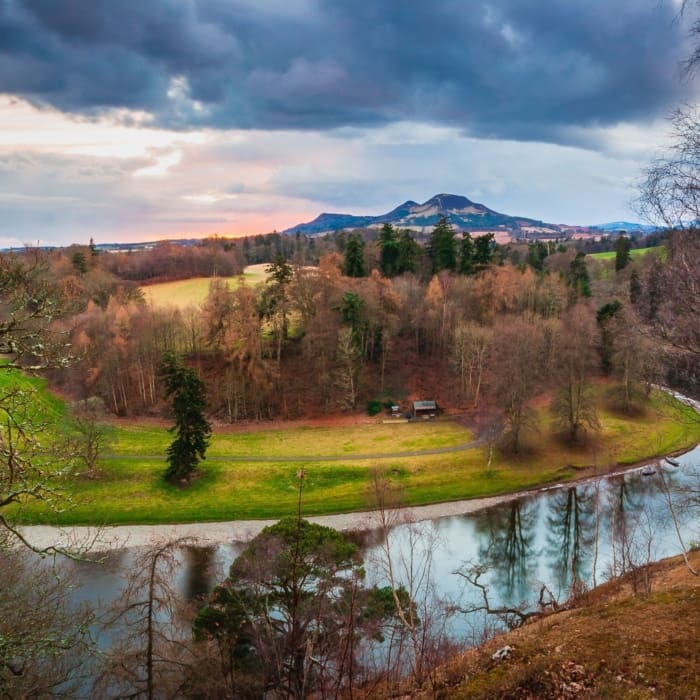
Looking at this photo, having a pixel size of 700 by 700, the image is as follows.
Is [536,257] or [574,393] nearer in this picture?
[574,393]

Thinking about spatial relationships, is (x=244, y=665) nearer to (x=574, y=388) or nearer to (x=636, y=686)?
(x=636, y=686)

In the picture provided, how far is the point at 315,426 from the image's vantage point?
45906 mm

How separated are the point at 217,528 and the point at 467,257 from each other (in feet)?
147

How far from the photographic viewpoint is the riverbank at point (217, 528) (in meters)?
28.3

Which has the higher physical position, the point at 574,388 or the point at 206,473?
the point at 574,388

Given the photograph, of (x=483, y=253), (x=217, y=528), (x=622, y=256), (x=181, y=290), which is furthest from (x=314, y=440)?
(x=622, y=256)

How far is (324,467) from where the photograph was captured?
36594 millimetres

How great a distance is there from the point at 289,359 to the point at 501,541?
101 ft

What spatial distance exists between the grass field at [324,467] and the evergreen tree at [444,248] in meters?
25.7

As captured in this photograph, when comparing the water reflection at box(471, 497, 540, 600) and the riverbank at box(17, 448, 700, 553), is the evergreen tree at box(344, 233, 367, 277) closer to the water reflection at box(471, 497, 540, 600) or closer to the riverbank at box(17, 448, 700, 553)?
the riverbank at box(17, 448, 700, 553)

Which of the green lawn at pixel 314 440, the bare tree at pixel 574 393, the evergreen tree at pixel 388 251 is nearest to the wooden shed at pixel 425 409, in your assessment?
the green lawn at pixel 314 440

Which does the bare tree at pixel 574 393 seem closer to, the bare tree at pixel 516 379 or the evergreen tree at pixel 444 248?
the bare tree at pixel 516 379

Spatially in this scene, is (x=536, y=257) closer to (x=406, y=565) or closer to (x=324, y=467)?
(x=324, y=467)

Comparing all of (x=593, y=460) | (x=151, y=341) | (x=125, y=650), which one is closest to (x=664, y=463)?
(x=593, y=460)
